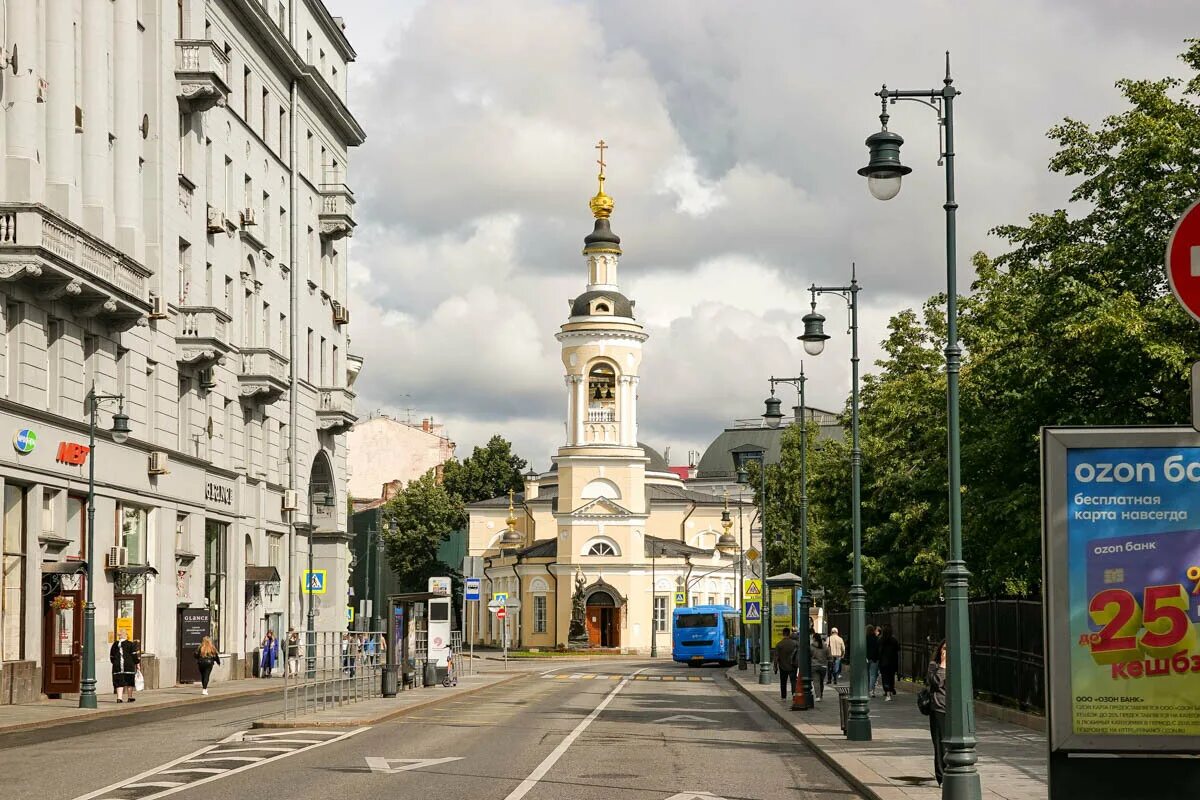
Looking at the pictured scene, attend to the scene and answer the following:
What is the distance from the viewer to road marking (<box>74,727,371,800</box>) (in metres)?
17.0

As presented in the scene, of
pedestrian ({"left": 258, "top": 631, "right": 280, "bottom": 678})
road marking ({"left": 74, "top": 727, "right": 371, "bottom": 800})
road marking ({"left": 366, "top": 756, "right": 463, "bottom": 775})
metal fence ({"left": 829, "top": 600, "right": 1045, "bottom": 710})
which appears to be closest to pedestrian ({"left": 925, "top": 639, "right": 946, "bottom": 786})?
road marking ({"left": 366, "top": 756, "right": 463, "bottom": 775})

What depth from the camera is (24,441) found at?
119ft

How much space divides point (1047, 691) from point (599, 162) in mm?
109882

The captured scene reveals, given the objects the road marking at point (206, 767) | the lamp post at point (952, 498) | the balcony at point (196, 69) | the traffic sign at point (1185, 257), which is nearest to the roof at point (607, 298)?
the balcony at point (196, 69)

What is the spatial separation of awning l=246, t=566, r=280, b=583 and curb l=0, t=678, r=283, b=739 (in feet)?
27.3

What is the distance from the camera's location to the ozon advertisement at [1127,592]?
11.9 meters

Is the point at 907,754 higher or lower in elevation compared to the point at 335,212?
lower

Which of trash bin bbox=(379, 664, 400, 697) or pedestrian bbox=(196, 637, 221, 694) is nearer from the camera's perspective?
trash bin bbox=(379, 664, 400, 697)

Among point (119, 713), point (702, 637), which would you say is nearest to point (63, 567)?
point (119, 713)

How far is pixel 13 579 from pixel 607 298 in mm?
77296

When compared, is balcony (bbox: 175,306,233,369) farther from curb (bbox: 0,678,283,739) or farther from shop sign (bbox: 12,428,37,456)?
shop sign (bbox: 12,428,37,456)

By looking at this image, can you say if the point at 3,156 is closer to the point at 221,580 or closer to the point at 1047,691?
the point at 221,580

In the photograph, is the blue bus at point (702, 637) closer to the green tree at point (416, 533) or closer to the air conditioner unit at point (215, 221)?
the air conditioner unit at point (215, 221)

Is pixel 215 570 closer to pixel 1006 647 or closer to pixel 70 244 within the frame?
pixel 70 244
